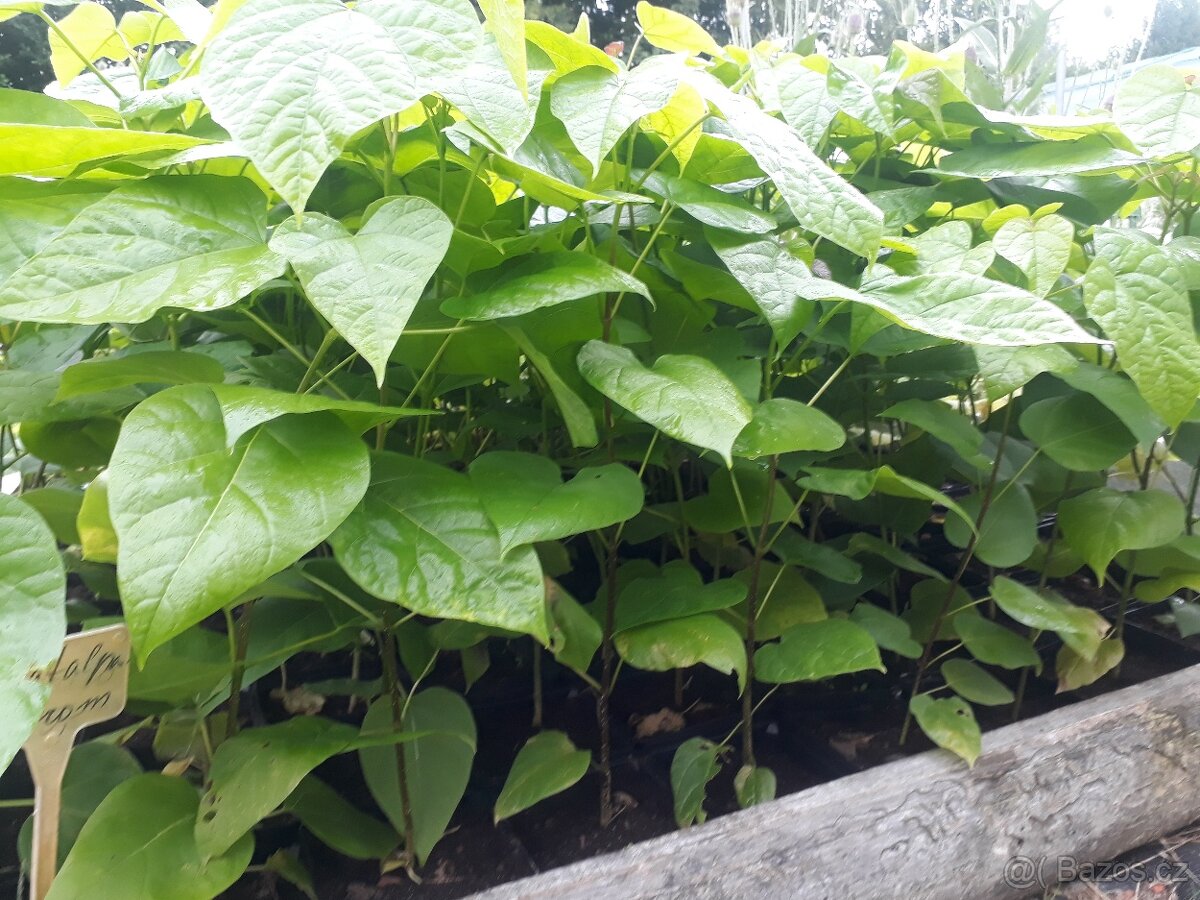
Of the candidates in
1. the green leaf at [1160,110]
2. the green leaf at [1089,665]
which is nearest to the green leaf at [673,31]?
the green leaf at [1160,110]

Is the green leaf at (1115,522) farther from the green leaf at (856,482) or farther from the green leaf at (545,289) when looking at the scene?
the green leaf at (545,289)

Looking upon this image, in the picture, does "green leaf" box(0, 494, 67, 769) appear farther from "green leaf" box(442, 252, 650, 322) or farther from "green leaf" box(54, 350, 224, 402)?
"green leaf" box(442, 252, 650, 322)

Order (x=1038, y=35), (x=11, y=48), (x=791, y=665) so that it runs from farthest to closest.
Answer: (x=11, y=48), (x=1038, y=35), (x=791, y=665)

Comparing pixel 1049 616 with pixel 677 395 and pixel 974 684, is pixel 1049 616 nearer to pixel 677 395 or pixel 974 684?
pixel 974 684

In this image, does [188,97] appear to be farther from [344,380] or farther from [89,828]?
[89,828]

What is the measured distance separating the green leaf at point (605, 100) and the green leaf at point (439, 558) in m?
0.18

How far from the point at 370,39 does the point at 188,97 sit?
0.20m

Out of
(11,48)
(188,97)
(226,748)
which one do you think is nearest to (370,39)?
(188,97)

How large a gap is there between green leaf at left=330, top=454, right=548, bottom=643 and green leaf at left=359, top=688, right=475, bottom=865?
A: 7.2 inches

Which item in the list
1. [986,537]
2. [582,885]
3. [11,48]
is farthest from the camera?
[11,48]

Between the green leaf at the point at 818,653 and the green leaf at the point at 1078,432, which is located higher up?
the green leaf at the point at 1078,432

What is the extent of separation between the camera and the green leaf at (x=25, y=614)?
0.29 metres

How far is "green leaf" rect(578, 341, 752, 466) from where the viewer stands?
13.6 inches

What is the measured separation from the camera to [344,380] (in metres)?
0.51
